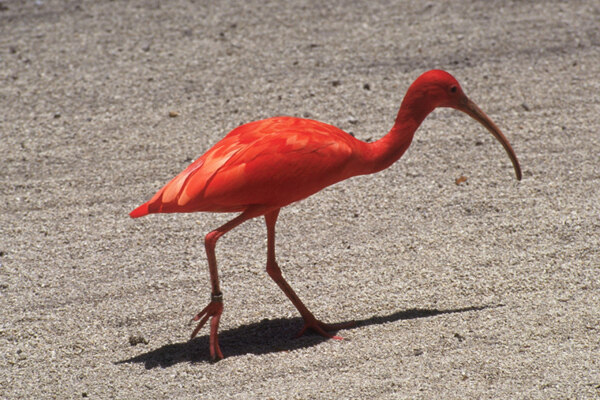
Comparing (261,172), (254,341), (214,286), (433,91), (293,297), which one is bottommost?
(254,341)

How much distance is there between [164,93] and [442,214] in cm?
250

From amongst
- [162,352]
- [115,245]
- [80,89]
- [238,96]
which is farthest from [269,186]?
[80,89]

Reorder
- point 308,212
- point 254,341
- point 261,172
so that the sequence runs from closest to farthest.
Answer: point 261,172
point 254,341
point 308,212

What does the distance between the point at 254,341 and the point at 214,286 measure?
383 millimetres

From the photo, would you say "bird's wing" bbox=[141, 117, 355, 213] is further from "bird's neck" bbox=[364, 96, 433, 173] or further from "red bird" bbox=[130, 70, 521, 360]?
"bird's neck" bbox=[364, 96, 433, 173]

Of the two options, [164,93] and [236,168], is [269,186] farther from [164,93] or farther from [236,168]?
[164,93]

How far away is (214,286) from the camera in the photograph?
141 inches

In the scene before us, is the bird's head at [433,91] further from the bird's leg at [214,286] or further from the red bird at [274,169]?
the bird's leg at [214,286]

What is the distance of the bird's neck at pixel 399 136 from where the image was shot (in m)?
3.81

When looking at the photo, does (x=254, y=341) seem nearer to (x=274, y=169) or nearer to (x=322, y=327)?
(x=322, y=327)

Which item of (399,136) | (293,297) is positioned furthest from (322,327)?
(399,136)

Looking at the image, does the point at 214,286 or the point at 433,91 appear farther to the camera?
the point at 433,91

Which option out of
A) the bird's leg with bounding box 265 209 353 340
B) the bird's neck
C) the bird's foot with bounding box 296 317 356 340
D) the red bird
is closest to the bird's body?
the red bird

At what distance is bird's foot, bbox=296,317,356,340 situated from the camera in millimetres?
3765
